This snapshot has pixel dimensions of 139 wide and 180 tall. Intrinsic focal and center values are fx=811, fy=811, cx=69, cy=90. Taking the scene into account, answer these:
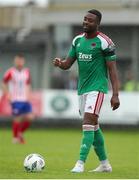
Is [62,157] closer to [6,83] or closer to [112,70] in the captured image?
[112,70]

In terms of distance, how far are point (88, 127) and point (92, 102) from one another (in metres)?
0.39

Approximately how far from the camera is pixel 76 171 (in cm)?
1194

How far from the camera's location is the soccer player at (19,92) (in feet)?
73.3

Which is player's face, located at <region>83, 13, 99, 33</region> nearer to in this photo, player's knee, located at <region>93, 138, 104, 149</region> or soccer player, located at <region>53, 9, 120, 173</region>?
soccer player, located at <region>53, 9, 120, 173</region>

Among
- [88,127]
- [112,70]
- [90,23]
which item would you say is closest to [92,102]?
[88,127]

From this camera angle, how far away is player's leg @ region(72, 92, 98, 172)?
11992mm

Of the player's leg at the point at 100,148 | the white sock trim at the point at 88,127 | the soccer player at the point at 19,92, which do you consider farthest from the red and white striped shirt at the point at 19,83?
the white sock trim at the point at 88,127

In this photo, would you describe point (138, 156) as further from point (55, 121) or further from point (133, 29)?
point (133, 29)

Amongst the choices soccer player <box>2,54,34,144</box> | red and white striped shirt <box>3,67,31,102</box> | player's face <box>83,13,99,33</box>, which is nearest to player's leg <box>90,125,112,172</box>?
player's face <box>83,13,99,33</box>

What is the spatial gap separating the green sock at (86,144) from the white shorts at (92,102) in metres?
0.34

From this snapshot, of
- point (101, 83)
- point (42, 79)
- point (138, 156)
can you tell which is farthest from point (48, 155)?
point (42, 79)

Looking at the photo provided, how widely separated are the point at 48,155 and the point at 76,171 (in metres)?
4.75

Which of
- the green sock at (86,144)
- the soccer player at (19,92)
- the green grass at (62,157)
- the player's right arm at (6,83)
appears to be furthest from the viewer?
the soccer player at (19,92)

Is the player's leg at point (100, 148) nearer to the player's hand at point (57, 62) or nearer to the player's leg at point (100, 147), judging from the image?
the player's leg at point (100, 147)
